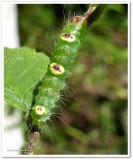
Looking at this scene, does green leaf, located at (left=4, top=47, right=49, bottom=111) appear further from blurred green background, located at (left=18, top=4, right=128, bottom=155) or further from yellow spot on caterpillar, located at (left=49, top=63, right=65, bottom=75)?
blurred green background, located at (left=18, top=4, right=128, bottom=155)

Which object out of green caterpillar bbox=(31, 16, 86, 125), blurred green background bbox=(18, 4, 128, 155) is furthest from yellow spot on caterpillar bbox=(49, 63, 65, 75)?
blurred green background bbox=(18, 4, 128, 155)

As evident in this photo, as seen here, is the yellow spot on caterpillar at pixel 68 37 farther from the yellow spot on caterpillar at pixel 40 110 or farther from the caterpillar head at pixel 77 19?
the yellow spot on caterpillar at pixel 40 110

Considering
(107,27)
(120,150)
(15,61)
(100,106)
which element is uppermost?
(107,27)

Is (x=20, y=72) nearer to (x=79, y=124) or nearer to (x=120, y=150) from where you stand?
(x=120, y=150)

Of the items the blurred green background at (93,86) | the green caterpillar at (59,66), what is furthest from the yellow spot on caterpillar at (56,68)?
the blurred green background at (93,86)

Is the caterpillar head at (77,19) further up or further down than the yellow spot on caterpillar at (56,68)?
further up

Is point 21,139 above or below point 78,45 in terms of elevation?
below

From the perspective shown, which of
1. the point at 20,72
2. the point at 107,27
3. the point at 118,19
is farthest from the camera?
the point at 107,27

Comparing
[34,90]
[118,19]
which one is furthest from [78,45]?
[118,19]
